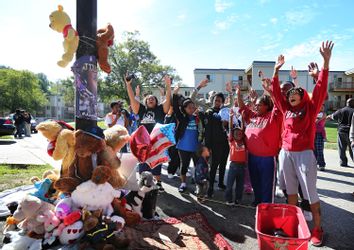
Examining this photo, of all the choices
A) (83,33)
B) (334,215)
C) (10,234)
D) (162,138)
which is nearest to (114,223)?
(10,234)

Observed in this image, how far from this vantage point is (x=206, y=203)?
15.6ft

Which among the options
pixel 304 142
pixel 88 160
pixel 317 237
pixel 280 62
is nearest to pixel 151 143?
pixel 88 160

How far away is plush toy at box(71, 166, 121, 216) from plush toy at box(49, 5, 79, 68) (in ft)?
4.28

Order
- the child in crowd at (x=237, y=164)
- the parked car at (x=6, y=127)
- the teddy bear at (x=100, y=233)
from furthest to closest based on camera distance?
1. the parked car at (x=6, y=127)
2. the child in crowd at (x=237, y=164)
3. the teddy bear at (x=100, y=233)

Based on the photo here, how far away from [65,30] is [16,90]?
54.1 meters

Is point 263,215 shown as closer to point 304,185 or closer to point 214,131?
point 304,185

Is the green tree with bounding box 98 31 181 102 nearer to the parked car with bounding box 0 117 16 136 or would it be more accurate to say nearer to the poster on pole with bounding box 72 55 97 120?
the parked car with bounding box 0 117 16 136

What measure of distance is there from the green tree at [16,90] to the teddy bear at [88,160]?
53.5 metres

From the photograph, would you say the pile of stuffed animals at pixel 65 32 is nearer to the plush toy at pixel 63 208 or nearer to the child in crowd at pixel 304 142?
the plush toy at pixel 63 208

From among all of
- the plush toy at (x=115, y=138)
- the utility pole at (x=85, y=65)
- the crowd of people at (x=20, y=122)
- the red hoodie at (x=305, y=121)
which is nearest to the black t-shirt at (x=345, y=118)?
the red hoodie at (x=305, y=121)

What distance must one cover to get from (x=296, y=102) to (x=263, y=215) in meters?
1.51

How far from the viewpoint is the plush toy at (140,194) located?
3.74 meters

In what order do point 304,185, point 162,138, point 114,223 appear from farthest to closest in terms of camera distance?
point 162,138 < point 304,185 < point 114,223

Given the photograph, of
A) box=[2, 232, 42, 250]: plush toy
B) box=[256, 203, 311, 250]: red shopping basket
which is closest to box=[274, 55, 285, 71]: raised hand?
box=[256, 203, 311, 250]: red shopping basket
